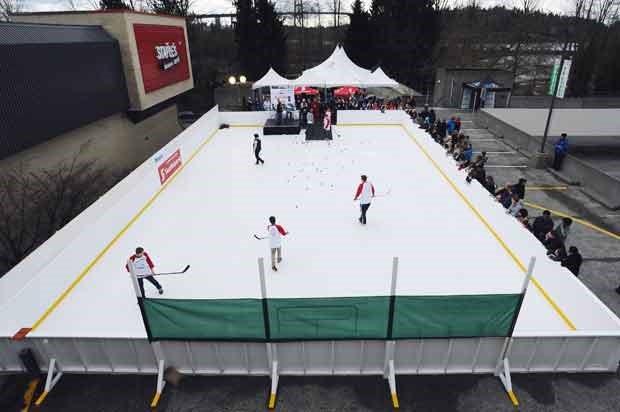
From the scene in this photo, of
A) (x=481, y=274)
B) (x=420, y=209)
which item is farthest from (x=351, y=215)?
(x=481, y=274)

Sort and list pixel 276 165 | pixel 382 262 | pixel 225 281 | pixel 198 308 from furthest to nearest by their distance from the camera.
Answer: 1. pixel 276 165
2. pixel 382 262
3. pixel 225 281
4. pixel 198 308

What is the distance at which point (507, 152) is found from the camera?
19.0 m

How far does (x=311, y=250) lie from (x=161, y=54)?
1712 centimetres

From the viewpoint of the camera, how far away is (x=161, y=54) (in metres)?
20.3

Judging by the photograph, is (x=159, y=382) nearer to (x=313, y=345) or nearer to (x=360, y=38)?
(x=313, y=345)

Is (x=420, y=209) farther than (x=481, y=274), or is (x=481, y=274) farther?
(x=420, y=209)

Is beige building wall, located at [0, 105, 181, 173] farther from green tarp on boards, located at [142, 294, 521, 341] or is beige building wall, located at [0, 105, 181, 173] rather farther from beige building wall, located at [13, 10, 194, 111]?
green tarp on boards, located at [142, 294, 521, 341]

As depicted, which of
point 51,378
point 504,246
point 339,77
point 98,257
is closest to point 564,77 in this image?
point 504,246

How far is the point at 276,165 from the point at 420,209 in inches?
260

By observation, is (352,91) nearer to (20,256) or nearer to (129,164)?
(129,164)

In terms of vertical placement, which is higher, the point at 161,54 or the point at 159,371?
the point at 161,54

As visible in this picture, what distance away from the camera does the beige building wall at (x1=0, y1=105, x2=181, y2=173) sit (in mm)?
12211

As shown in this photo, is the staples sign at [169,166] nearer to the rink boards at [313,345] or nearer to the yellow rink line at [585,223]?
the rink boards at [313,345]

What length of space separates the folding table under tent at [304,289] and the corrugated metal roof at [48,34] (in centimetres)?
540
